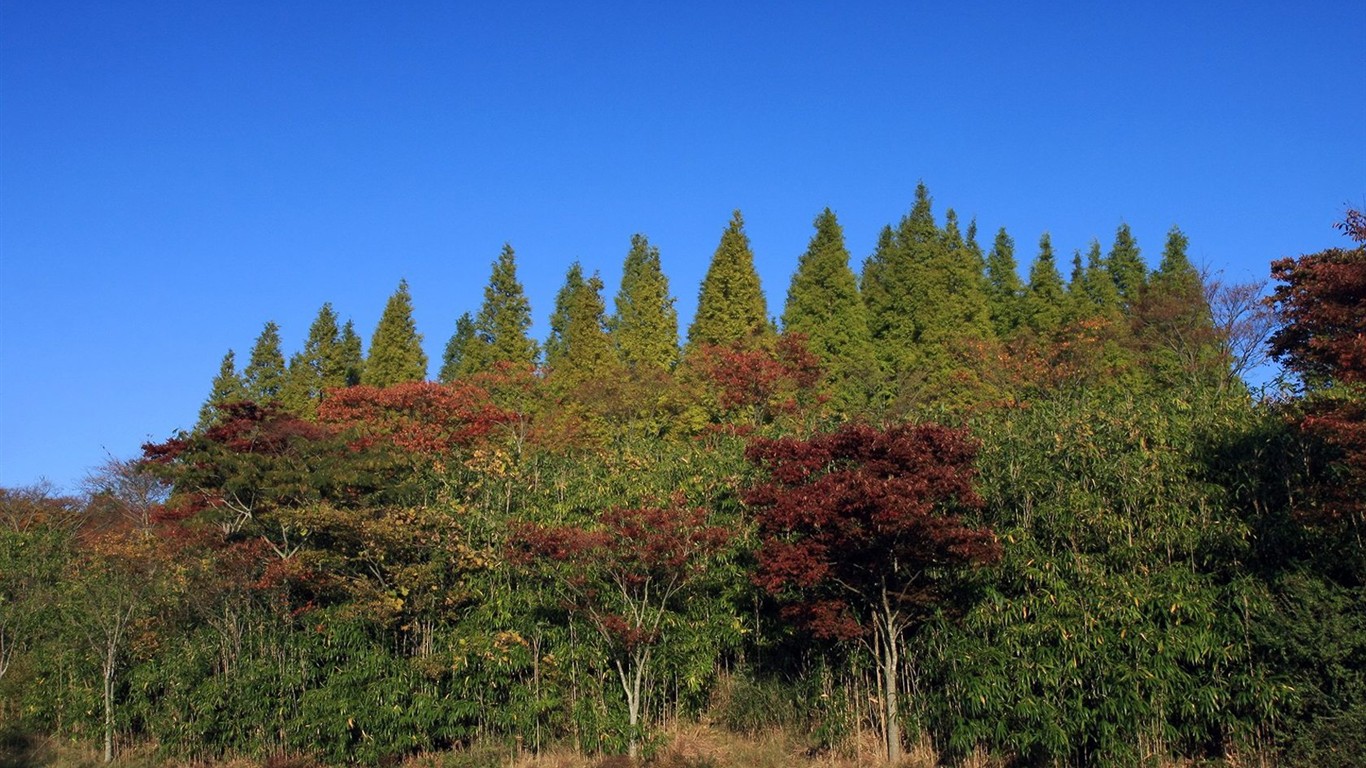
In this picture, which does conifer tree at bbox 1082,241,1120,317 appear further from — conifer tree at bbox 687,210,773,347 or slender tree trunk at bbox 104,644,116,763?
slender tree trunk at bbox 104,644,116,763

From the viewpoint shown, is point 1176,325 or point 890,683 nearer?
point 890,683

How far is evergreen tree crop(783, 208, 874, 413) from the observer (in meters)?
29.5

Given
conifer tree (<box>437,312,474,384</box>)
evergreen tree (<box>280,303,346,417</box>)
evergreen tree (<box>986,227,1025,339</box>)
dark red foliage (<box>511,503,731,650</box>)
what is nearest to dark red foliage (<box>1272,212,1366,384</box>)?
dark red foliage (<box>511,503,731,650</box>)

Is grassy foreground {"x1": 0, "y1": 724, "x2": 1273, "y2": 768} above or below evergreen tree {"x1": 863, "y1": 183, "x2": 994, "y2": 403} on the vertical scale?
below

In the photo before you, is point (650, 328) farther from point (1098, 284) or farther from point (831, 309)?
point (1098, 284)

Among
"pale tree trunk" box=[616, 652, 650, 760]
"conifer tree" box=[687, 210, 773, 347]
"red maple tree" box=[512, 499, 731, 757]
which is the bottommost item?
"pale tree trunk" box=[616, 652, 650, 760]

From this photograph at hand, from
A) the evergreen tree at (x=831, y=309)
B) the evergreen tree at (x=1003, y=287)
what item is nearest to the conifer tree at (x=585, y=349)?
the evergreen tree at (x=831, y=309)

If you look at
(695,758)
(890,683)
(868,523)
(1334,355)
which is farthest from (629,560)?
(1334,355)

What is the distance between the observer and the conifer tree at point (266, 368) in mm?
34312

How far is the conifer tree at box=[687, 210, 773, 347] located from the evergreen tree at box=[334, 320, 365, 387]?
43.0 feet

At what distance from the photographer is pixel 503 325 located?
32438 millimetres

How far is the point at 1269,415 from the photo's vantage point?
10.6m

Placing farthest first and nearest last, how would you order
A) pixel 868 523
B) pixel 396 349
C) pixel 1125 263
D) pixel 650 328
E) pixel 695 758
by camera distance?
pixel 1125 263 → pixel 396 349 → pixel 650 328 → pixel 695 758 → pixel 868 523

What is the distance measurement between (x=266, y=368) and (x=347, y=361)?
340cm
